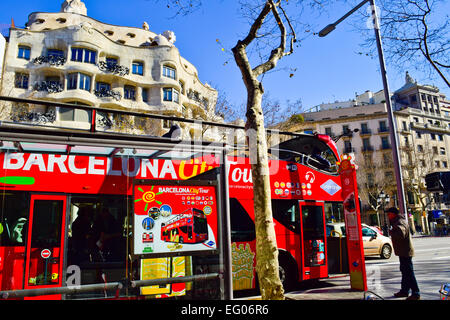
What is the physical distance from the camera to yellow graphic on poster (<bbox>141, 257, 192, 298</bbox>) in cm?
548

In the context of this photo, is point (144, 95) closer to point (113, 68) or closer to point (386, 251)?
point (113, 68)

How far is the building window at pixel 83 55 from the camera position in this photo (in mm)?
31234

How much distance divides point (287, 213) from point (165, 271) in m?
3.75

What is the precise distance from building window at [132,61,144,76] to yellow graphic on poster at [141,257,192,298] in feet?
105

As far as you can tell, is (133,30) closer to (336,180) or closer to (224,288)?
(336,180)

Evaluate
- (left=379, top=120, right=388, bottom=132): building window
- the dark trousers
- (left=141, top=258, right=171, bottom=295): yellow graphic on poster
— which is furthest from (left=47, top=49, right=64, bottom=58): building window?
(left=379, top=120, right=388, bottom=132): building window

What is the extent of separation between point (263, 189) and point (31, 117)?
26448mm

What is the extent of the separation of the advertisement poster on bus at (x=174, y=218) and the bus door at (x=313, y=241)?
13.1 ft

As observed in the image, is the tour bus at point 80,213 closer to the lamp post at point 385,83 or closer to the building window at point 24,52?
the lamp post at point 385,83

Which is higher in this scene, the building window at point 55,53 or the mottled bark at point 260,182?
the building window at point 55,53

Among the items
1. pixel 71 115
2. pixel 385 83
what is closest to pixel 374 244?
pixel 385 83

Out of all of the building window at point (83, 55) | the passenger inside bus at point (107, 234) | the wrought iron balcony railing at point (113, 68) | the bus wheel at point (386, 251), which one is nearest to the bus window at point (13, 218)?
the passenger inside bus at point (107, 234)

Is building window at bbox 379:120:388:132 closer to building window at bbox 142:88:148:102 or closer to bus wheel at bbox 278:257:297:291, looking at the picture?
building window at bbox 142:88:148:102
